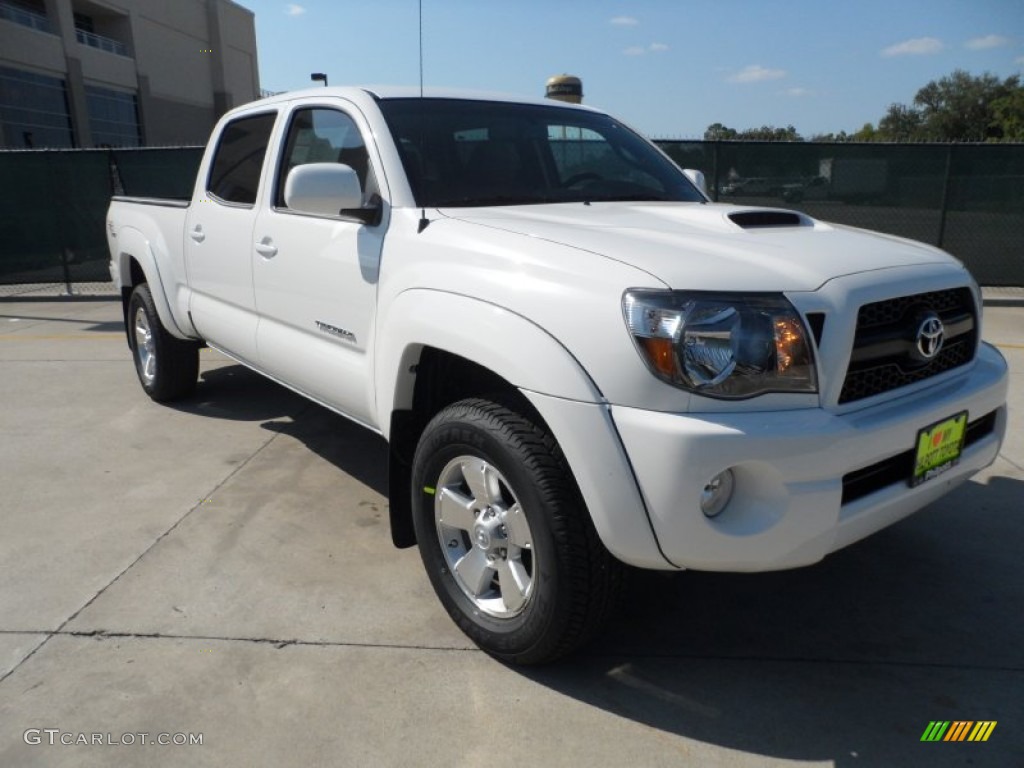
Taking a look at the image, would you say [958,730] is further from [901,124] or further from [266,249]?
[901,124]

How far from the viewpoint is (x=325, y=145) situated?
3.73 m

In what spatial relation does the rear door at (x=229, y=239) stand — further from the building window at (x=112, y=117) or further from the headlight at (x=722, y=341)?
the building window at (x=112, y=117)

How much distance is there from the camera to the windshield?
126 inches

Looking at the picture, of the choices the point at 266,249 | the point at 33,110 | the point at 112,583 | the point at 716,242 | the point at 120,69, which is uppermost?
the point at 120,69

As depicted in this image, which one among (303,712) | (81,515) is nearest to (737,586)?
(303,712)

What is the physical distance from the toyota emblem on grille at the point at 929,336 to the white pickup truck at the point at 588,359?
0.01 metres

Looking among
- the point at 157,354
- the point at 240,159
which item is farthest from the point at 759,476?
the point at 157,354

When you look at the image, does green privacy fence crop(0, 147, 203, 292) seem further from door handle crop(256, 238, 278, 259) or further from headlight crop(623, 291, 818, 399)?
headlight crop(623, 291, 818, 399)

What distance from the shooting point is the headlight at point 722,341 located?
2064 millimetres

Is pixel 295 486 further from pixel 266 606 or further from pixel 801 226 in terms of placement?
pixel 801 226

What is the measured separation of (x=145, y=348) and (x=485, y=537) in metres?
4.05

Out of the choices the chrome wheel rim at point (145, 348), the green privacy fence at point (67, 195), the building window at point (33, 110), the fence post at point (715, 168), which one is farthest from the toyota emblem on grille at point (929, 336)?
the building window at point (33, 110)

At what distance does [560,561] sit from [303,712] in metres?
0.92

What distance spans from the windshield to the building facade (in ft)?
109
